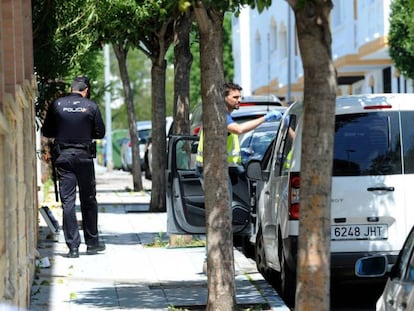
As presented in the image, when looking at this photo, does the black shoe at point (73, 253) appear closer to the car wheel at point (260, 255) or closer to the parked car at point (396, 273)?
the car wheel at point (260, 255)

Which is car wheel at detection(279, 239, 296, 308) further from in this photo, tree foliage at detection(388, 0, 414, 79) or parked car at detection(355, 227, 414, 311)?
tree foliage at detection(388, 0, 414, 79)

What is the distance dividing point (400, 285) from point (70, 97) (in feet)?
26.9

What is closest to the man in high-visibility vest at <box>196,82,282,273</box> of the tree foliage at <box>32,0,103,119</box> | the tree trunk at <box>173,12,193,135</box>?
the tree trunk at <box>173,12,193,135</box>

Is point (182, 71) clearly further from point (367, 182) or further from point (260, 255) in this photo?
point (367, 182)

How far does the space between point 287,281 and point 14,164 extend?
10.5 ft

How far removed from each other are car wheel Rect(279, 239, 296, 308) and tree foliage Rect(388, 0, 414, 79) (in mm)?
18686

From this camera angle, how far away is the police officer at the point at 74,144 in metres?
14.4

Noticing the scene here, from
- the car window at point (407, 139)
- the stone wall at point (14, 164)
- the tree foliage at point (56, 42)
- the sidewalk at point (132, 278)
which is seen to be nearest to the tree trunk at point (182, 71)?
the tree foliage at point (56, 42)

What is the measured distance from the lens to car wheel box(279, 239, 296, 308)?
37.4 feet

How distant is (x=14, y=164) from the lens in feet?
31.0

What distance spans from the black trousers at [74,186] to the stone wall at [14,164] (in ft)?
6.88

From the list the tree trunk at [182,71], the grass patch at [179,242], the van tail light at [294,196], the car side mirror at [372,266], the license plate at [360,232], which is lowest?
the grass patch at [179,242]

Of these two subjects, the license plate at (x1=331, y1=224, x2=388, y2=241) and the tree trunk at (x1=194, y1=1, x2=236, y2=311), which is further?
the license plate at (x1=331, y1=224, x2=388, y2=241)

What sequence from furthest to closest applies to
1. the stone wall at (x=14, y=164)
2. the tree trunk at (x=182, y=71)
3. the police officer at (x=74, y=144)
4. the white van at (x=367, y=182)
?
the tree trunk at (x=182, y=71) < the police officer at (x=74, y=144) < the white van at (x=367, y=182) < the stone wall at (x=14, y=164)
